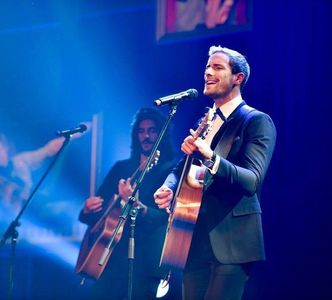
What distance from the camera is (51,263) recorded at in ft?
21.4

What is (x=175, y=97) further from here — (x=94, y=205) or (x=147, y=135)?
(x=94, y=205)

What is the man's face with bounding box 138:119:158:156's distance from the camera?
497cm

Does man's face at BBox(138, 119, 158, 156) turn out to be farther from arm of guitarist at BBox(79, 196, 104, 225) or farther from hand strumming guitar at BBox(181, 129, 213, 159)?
hand strumming guitar at BBox(181, 129, 213, 159)

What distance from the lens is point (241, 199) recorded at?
305 cm

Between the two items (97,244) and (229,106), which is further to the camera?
(97,244)

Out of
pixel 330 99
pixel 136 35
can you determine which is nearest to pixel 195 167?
pixel 330 99

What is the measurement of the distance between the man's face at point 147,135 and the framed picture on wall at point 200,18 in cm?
115

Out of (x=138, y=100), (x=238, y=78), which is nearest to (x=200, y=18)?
(x=138, y=100)

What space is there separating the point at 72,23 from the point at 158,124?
8.54 feet

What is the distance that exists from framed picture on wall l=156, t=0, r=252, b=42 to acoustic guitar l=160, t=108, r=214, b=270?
234 centimetres

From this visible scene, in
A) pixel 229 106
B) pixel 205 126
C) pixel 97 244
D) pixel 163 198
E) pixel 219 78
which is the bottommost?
pixel 97 244

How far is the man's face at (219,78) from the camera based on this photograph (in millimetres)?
3295

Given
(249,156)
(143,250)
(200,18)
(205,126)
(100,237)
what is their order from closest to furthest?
1. (249,156)
2. (205,126)
3. (143,250)
4. (100,237)
5. (200,18)

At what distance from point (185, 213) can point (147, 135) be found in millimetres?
1986
